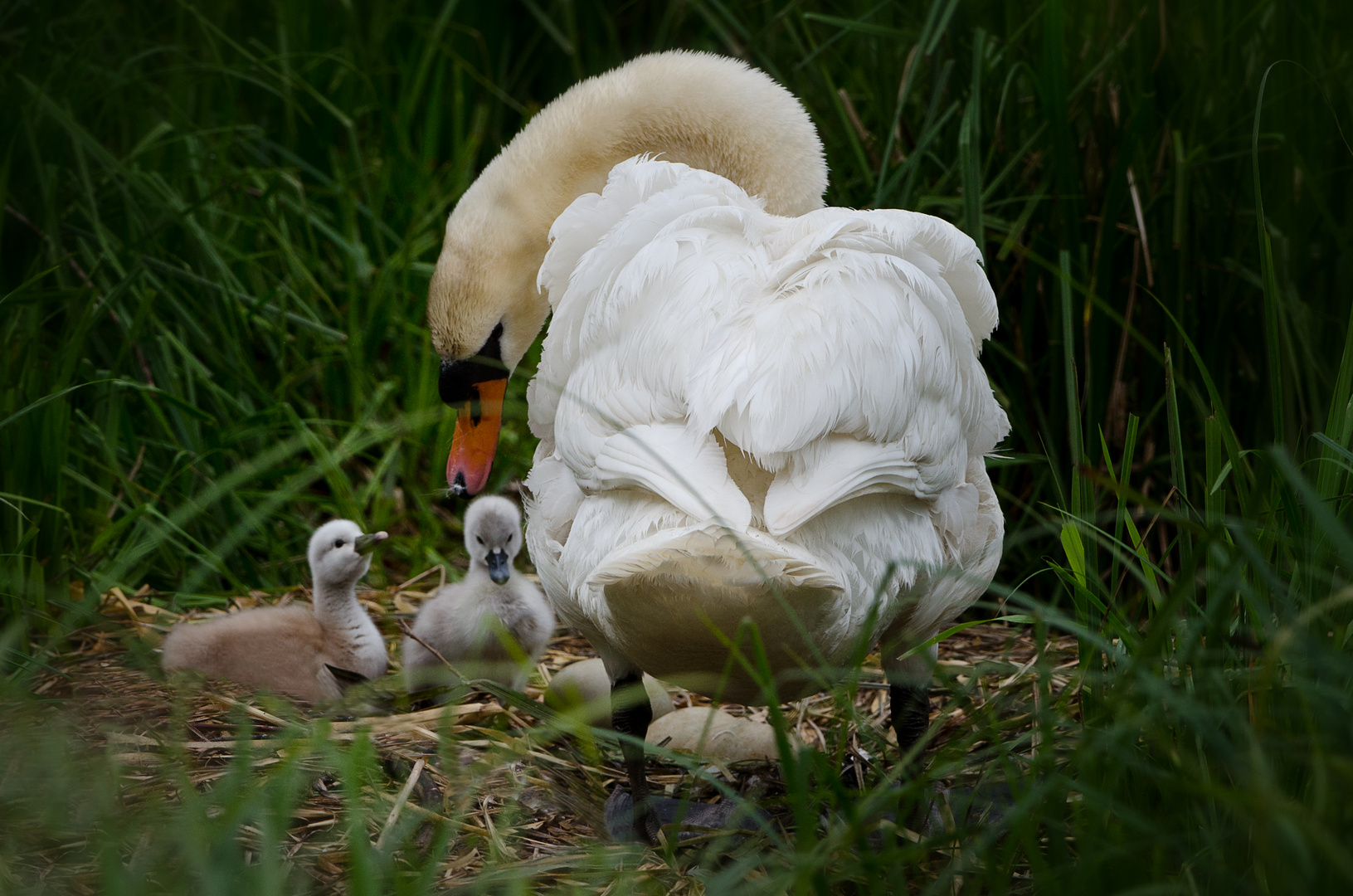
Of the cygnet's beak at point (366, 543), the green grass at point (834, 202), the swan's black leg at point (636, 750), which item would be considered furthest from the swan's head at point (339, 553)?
the swan's black leg at point (636, 750)

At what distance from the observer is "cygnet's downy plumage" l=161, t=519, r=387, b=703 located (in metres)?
3.02

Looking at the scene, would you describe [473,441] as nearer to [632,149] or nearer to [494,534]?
[494,534]

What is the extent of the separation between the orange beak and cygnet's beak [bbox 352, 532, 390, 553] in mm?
373

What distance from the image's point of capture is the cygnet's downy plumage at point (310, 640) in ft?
9.92

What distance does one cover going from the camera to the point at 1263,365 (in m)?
3.52

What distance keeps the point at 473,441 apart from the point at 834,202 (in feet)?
Answer: 5.43

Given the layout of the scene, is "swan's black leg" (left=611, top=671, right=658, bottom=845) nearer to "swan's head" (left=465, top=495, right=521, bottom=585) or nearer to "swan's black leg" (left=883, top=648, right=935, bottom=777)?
"swan's black leg" (left=883, top=648, right=935, bottom=777)

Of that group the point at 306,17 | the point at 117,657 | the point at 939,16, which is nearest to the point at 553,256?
the point at 117,657

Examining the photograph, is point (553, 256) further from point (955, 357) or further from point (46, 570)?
point (46, 570)

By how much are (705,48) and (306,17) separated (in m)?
1.86

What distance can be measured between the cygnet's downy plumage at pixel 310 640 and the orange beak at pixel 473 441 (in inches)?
15.0

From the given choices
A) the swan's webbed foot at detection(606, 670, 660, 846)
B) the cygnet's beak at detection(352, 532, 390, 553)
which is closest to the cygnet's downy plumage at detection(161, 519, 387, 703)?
the cygnet's beak at detection(352, 532, 390, 553)

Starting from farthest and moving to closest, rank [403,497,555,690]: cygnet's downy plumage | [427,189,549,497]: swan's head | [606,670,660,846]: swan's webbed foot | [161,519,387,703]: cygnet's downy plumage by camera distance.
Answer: [403,497,555,690]: cygnet's downy plumage → [161,519,387,703]: cygnet's downy plumage → [427,189,549,497]: swan's head → [606,670,660,846]: swan's webbed foot

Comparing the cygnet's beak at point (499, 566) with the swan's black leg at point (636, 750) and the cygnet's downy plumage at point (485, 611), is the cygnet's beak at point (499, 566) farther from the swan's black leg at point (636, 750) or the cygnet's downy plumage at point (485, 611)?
the swan's black leg at point (636, 750)
